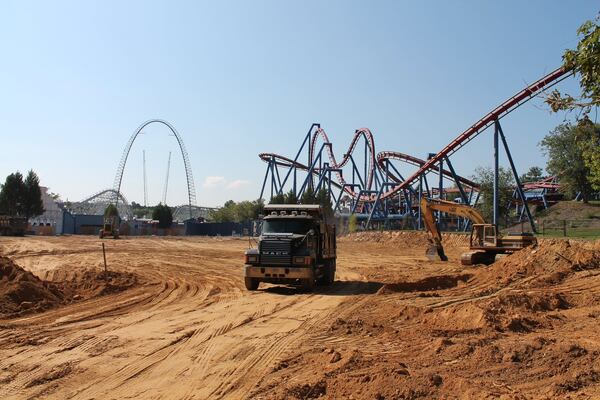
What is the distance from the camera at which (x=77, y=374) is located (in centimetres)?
719

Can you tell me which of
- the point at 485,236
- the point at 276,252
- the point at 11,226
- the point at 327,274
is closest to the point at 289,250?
the point at 276,252

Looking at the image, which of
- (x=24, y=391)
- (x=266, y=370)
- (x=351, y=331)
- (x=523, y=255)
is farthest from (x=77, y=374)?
(x=523, y=255)

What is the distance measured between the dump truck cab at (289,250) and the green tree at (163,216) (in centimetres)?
7498

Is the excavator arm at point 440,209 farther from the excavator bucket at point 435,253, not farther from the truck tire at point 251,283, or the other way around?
the truck tire at point 251,283

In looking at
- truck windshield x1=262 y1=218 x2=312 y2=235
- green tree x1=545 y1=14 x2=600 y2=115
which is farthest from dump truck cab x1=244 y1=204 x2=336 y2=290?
green tree x1=545 y1=14 x2=600 y2=115

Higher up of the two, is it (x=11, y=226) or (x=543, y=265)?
(x=11, y=226)

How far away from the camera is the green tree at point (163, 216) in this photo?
8919 centimetres

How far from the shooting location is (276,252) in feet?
52.3

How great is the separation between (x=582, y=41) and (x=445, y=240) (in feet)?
129

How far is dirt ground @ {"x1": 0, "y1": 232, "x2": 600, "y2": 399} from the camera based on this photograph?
6344mm

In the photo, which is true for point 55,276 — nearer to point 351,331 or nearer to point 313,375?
point 351,331

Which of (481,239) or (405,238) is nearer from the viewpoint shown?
(481,239)

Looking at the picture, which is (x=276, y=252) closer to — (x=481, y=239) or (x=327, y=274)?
(x=327, y=274)

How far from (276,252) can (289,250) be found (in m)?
0.40
